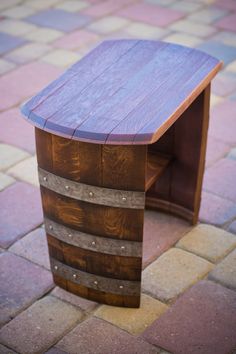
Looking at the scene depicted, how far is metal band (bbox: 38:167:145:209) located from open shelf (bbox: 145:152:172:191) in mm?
434

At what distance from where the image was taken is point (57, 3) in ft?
19.6

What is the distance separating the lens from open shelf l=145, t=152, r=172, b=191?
2.94 meters

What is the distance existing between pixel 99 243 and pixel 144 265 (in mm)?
523

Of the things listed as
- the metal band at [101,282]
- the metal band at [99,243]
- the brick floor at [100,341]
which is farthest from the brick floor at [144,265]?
the metal band at [99,243]

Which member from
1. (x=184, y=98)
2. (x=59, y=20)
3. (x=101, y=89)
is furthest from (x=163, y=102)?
(x=59, y=20)

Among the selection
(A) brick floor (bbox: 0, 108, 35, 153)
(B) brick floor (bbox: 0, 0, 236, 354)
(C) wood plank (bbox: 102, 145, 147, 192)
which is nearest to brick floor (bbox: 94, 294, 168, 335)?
(B) brick floor (bbox: 0, 0, 236, 354)

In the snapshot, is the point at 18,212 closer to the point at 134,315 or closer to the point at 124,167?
the point at 134,315

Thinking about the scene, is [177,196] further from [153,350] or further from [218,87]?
[218,87]

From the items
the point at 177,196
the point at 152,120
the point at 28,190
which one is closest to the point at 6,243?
the point at 28,190

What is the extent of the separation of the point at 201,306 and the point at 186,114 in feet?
2.99

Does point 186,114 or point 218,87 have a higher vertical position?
point 186,114

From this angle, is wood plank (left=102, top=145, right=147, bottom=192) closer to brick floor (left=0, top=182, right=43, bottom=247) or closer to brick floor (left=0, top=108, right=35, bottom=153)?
brick floor (left=0, top=182, right=43, bottom=247)

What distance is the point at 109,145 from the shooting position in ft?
7.77

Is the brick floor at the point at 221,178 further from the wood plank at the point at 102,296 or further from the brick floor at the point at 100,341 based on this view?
the brick floor at the point at 100,341
